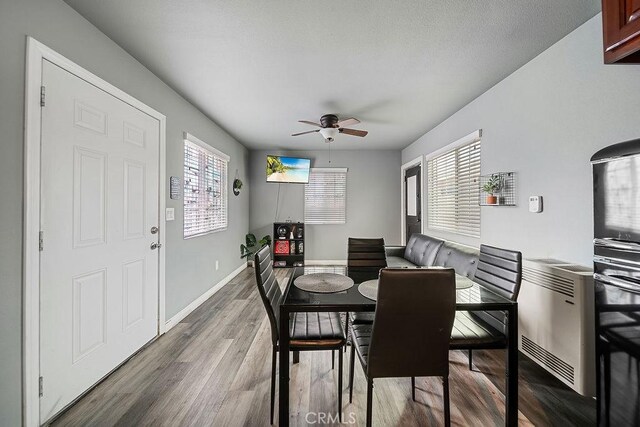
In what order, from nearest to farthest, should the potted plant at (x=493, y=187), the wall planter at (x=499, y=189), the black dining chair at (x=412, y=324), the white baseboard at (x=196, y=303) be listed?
the black dining chair at (x=412, y=324) < the wall planter at (x=499, y=189) < the potted plant at (x=493, y=187) < the white baseboard at (x=196, y=303)

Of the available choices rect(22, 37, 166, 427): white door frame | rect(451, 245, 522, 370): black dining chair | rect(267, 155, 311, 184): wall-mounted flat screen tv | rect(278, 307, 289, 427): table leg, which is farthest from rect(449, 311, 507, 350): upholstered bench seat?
rect(267, 155, 311, 184): wall-mounted flat screen tv

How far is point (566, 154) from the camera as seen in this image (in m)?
1.96

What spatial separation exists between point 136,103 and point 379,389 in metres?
2.94

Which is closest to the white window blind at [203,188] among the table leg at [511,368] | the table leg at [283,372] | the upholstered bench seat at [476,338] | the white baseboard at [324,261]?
the white baseboard at [324,261]

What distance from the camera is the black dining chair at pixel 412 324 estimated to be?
125cm

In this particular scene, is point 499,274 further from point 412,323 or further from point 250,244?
point 250,244

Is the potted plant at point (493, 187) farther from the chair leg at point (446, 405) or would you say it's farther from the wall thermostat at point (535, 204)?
the chair leg at point (446, 405)

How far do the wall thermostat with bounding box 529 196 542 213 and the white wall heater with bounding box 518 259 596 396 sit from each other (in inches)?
16.7

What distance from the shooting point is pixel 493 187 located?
8.73 ft

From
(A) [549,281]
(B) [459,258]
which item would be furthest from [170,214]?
(A) [549,281]

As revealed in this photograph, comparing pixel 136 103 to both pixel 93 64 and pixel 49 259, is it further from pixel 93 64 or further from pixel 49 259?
pixel 49 259

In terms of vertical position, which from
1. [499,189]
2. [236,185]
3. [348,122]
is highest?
[348,122]

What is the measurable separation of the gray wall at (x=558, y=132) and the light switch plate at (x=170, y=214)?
3381 mm

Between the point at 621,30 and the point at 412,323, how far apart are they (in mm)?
1538
